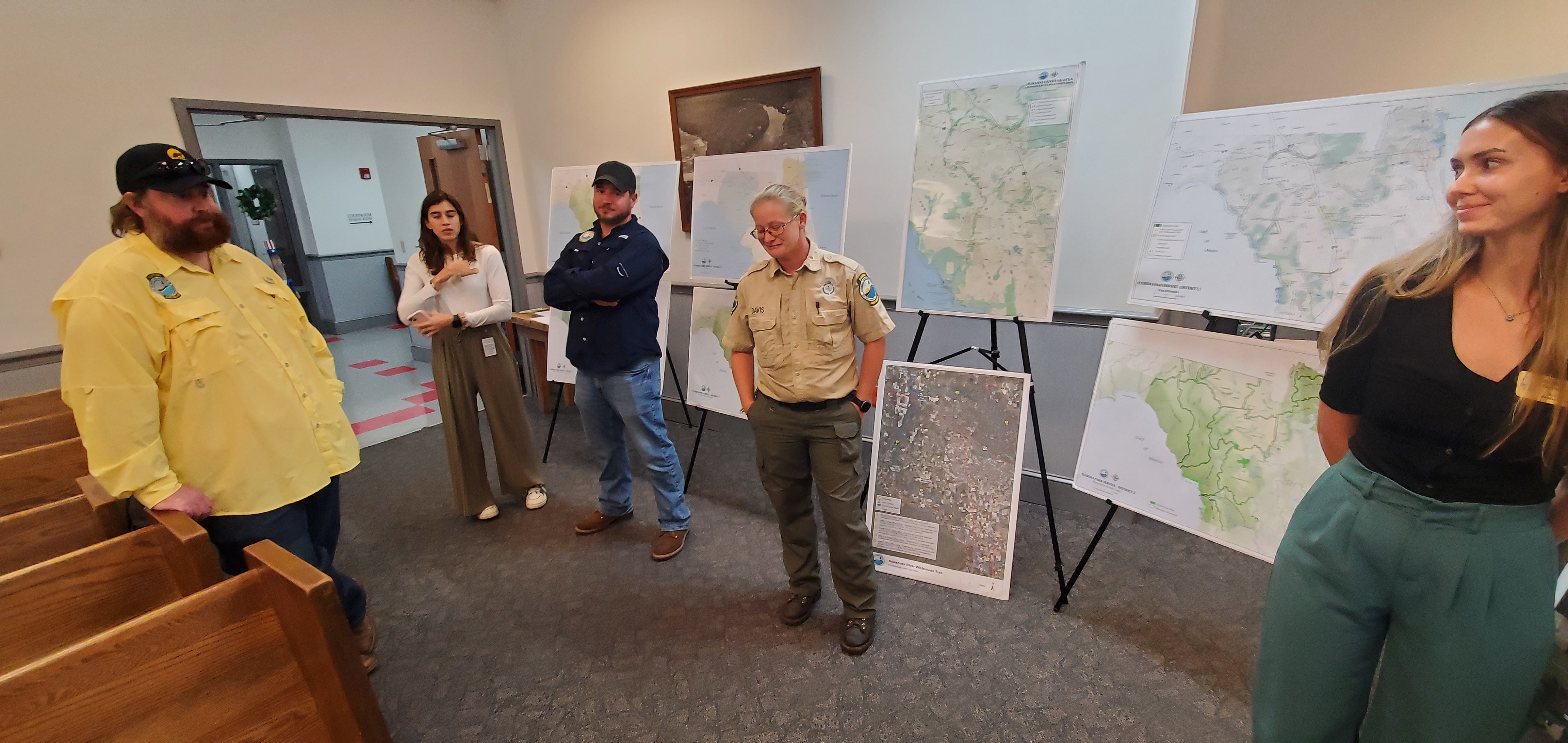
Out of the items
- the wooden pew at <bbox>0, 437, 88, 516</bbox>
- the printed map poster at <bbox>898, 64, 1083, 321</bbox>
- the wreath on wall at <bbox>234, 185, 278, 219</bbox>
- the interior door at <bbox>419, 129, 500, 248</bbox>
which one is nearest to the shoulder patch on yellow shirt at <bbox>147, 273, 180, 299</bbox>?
the wooden pew at <bbox>0, 437, 88, 516</bbox>

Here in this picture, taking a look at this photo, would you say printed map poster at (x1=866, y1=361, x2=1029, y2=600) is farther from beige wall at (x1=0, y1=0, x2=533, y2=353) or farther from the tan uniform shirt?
beige wall at (x1=0, y1=0, x2=533, y2=353)

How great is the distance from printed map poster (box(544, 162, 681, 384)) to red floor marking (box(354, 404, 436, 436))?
57.7 inches

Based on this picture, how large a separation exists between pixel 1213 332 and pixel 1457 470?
2.77 feet

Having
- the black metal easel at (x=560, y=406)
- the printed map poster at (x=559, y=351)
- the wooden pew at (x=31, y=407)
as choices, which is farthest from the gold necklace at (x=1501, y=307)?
the wooden pew at (x=31, y=407)

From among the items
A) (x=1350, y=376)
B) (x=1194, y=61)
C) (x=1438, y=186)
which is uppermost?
(x=1194, y=61)

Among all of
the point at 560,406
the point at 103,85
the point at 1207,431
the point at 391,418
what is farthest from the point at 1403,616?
the point at 391,418

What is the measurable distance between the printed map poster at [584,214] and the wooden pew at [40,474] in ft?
5.12

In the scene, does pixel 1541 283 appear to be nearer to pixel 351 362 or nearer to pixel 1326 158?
pixel 1326 158

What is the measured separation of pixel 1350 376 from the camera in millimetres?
1097

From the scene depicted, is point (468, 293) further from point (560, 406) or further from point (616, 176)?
point (560, 406)

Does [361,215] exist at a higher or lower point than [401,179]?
lower

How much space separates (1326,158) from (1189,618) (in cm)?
148

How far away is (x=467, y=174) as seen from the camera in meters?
4.41

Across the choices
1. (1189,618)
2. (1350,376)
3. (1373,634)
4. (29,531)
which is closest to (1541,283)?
(1350,376)
